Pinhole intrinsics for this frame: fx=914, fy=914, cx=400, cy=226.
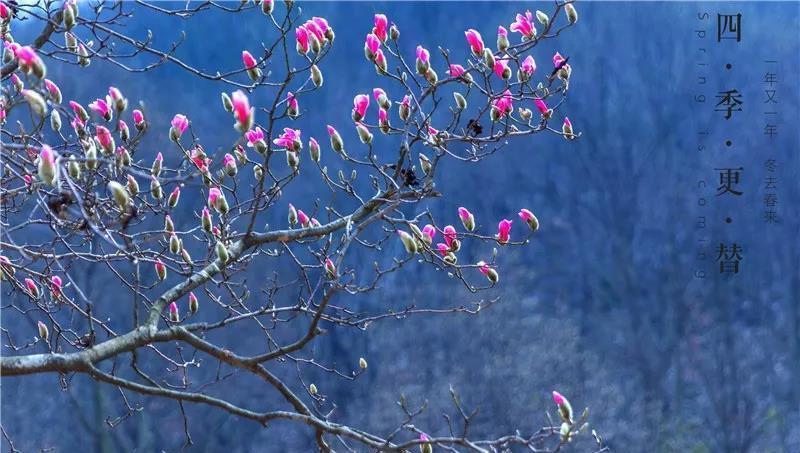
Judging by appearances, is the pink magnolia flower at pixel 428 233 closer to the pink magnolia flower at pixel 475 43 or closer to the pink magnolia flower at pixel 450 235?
the pink magnolia flower at pixel 450 235

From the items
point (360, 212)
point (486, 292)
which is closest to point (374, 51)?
point (360, 212)

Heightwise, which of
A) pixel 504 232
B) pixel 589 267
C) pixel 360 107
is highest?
pixel 589 267

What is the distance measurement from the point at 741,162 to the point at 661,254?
432mm

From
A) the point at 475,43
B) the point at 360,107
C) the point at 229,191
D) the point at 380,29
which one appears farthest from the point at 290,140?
the point at 229,191

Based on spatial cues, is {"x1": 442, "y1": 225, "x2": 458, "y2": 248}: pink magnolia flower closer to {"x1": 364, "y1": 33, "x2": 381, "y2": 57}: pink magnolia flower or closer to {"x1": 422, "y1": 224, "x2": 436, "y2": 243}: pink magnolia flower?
{"x1": 422, "y1": 224, "x2": 436, "y2": 243}: pink magnolia flower

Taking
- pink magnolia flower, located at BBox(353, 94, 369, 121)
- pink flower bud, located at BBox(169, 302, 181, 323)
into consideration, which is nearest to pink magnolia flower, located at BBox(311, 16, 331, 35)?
pink magnolia flower, located at BBox(353, 94, 369, 121)

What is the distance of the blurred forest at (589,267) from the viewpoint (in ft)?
10.8

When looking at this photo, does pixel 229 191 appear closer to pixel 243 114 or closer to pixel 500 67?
pixel 500 67

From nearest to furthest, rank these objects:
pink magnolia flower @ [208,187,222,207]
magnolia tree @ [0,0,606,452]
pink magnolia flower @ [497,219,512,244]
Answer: magnolia tree @ [0,0,606,452]
pink magnolia flower @ [208,187,222,207]
pink magnolia flower @ [497,219,512,244]

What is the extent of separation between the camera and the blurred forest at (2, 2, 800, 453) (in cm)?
329

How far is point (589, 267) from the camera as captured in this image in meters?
3.32

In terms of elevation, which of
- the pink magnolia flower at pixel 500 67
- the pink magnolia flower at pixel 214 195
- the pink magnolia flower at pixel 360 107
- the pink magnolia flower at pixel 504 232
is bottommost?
the pink magnolia flower at pixel 214 195

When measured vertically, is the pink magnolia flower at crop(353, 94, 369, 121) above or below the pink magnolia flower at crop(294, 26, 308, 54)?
below

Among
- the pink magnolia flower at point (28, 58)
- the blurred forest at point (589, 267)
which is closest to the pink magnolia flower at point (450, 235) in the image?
the pink magnolia flower at point (28, 58)
